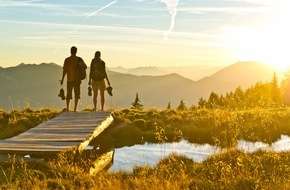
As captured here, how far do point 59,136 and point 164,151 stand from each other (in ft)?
14.7

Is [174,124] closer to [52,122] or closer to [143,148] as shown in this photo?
[143,148]

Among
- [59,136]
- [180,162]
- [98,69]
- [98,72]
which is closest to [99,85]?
[98,72]

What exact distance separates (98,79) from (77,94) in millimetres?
1209

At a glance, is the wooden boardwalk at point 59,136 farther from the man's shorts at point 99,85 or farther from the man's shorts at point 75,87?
the man's shorts at point 99,85

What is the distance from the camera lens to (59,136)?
43.0ft

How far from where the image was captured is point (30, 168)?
10445mm

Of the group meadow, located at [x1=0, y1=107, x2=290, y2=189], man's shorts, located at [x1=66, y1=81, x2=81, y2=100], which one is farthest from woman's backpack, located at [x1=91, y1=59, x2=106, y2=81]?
meadow, located at [x1=0, y1=107, x2=290, y2=189]

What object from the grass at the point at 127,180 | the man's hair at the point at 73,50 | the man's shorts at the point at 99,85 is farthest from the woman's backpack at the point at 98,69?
the grass at the point at 127,180

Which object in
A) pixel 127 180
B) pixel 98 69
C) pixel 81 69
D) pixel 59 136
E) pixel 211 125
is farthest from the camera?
pixel 211 125

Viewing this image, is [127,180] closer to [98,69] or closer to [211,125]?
[98,69]

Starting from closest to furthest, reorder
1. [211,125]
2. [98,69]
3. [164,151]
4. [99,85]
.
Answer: [164,151]
[98,69]
[99,85]
[211,125]

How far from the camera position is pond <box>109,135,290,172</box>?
560 inches

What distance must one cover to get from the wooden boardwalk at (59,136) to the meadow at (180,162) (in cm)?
41

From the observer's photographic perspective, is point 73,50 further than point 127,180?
Yes
